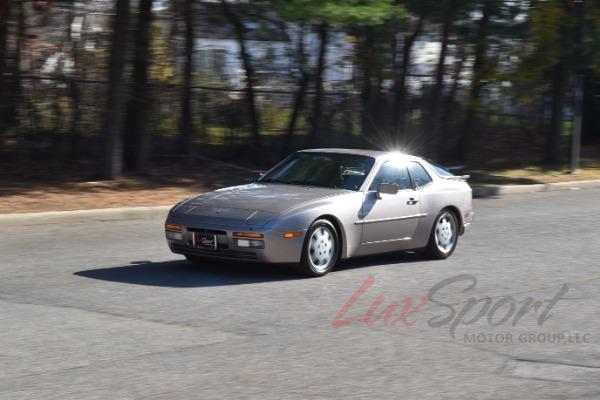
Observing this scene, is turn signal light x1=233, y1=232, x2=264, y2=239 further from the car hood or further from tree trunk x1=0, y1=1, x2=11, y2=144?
tree trunk x1=0, y1=1, x2=11, y2=144

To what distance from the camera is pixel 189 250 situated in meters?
10.0

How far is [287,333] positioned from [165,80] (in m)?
13.5

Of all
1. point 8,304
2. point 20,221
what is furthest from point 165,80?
point 8,304

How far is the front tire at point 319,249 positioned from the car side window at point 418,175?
66.1 inches

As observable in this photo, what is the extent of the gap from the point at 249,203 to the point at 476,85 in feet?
48.0

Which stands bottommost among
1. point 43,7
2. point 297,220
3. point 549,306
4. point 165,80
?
point 549,306

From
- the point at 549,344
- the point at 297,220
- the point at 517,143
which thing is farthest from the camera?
the point at 517,143

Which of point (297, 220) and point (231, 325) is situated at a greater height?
point (297, 220)

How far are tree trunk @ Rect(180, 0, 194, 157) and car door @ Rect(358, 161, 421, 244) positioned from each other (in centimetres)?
989

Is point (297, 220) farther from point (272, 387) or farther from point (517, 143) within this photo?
point (517, 143)

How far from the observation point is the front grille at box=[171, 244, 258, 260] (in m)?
9.66

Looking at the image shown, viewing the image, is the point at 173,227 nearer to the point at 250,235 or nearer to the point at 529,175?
the point at 250,235

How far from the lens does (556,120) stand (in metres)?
25.0

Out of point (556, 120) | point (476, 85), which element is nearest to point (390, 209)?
point (476, 85)
